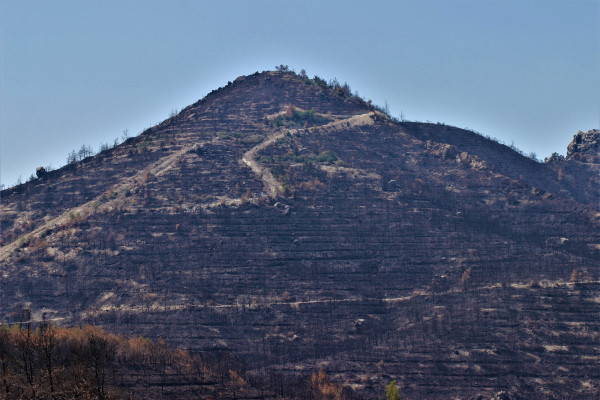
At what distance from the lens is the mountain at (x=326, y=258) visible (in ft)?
204

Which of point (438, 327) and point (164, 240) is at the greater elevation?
point (164, 240)

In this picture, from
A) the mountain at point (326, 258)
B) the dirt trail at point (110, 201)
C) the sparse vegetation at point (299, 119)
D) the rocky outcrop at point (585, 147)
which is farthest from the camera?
the rocky outcrop at point (585, 147)

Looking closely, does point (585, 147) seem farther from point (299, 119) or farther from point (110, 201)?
point (110, 201)

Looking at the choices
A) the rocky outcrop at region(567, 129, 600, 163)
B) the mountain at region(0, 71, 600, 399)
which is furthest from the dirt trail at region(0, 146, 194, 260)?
the rocky outcrop at region(567, 129, 600, 163)

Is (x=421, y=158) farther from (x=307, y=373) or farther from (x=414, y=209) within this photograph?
(x=307, y=373)

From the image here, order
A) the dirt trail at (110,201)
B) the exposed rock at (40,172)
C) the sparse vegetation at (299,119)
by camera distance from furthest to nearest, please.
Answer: the sparse vegetation at (299,119) → the exposed rock at (40,172) → the dirt trail at (110,201)

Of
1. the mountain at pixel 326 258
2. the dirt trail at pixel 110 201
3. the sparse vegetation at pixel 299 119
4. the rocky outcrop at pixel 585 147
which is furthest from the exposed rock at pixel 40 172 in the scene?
the rocky outcrop at pixel 585 147

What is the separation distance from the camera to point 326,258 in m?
72.0

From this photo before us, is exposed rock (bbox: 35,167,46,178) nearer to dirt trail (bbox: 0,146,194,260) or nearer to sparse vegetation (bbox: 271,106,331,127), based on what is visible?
dirt trail (bbox: 0,146,194,260)

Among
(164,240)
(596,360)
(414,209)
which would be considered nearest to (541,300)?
(596,360)

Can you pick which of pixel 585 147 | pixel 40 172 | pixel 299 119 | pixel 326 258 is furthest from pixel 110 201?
pixel 585 147

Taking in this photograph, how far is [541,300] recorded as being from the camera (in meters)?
67.4

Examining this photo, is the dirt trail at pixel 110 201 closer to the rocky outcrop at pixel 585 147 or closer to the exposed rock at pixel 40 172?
the exposed rock at pixel 40 172

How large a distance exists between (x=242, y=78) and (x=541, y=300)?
61.3 m
